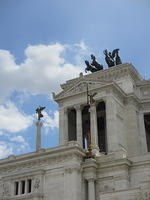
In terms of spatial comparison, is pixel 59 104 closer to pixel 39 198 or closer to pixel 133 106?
pixel 133 106

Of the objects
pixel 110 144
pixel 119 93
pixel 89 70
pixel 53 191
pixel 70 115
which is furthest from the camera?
pixel 89 70

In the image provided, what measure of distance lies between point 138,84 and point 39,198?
92.1 ft

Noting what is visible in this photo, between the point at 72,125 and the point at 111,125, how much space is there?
9368 mm

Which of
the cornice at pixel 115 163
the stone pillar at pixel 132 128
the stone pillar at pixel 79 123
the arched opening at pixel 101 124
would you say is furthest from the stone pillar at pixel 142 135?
the cornice at pixel 115 163

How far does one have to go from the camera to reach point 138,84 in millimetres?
63875

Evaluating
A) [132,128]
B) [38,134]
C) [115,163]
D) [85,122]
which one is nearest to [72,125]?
[85,122]

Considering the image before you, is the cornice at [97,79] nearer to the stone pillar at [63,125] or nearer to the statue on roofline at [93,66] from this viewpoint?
the stone pillar at [63,125]

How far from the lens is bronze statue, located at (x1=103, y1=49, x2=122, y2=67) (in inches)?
2675

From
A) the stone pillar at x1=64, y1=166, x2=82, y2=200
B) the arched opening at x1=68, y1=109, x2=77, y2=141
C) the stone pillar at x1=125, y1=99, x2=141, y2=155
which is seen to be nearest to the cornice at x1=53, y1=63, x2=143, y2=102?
the arched opening at x1=68, y1=109, x2=77, y2=141

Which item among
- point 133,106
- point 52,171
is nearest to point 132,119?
point 133,106

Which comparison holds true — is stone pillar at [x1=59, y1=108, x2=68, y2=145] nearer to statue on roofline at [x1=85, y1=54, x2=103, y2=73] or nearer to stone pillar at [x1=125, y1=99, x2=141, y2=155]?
stone pillar at [x1=125, y1=99, x2=141, y2=155]

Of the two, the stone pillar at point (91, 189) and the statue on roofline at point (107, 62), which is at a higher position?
the statue on roofline at point (107, 62)

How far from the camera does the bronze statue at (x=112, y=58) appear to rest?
67938 millimetres

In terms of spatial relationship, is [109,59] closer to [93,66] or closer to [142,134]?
[93,66]
